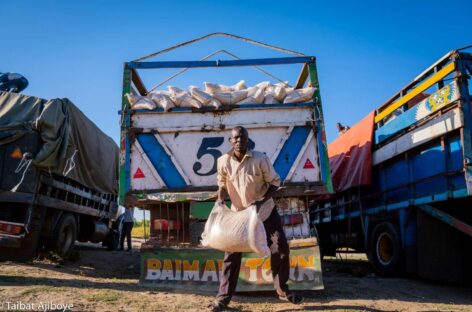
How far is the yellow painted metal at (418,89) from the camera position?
5.01 metres

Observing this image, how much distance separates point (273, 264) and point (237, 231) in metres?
0.59

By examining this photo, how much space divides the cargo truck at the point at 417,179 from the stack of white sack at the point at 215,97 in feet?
5.82

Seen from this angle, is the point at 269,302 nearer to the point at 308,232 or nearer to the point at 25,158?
the point at 308,232

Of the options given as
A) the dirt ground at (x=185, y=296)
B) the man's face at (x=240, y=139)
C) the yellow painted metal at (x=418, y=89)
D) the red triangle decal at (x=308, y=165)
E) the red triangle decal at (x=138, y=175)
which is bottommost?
the dirt ground at (x=185, y=296)

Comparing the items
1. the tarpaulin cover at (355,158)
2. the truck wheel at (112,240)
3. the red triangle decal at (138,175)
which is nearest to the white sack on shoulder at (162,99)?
the red triangle decal at (138,175)

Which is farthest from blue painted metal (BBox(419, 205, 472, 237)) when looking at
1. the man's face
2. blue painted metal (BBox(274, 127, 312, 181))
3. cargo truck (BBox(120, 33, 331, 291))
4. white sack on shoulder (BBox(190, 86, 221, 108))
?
white sack on shoulder (BBox(190, 86, 221, 108))

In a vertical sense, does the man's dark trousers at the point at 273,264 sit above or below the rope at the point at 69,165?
below

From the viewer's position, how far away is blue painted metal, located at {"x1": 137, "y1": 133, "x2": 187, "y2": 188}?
496 centimetres

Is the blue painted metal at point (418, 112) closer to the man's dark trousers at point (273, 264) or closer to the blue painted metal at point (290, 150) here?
the blue painted metal at point (290, 150)

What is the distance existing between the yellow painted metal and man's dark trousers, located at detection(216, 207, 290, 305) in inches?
120

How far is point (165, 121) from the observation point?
199 inches

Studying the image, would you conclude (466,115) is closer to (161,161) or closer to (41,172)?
(161,161)

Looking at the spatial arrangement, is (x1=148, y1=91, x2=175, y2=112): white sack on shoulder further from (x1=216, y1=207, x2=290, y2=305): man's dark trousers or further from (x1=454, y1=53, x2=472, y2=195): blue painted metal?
(x1=454, y1=53, x2=472, y2=195): blue painted metal

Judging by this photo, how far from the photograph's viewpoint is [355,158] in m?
7.39
